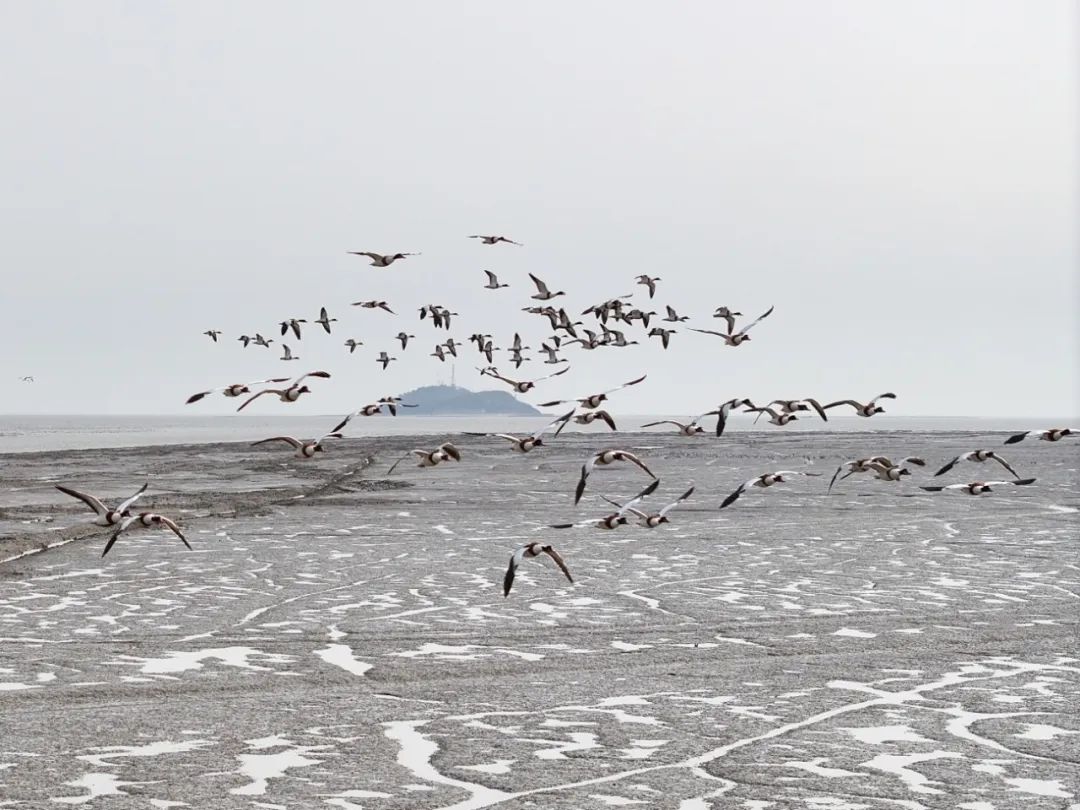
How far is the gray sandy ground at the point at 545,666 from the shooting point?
12172 mm

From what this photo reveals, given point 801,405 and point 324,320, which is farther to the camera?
point 324,320

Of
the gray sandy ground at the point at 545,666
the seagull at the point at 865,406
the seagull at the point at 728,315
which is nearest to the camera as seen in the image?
the gray sandy ground at the point at 545,666

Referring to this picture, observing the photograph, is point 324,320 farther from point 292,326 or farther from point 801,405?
point 801,405

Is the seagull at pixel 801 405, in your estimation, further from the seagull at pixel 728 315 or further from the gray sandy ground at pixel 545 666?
the seagull at pixel 728 315

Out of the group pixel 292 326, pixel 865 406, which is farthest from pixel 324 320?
pixel 865 406

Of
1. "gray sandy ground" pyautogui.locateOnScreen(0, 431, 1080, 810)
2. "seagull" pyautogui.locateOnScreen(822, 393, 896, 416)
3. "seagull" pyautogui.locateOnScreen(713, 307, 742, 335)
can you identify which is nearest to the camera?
"gray sandy ground" pyautogui.locateOnScreen(0, 431, 1080, 810)

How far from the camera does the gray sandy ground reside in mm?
12172

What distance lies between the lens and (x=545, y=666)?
1695cm

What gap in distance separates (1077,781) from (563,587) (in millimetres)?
11908

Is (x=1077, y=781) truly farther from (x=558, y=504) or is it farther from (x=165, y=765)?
(x=558, y=504)

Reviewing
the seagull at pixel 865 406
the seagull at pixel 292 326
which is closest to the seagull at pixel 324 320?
the seagull at pixel 292 326

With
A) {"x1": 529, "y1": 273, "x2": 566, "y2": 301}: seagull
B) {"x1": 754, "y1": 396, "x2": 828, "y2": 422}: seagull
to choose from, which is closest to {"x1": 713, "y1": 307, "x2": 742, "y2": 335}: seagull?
{"x1": 529, "y1": 273, "x2": 566, "y2": 301}: seagull

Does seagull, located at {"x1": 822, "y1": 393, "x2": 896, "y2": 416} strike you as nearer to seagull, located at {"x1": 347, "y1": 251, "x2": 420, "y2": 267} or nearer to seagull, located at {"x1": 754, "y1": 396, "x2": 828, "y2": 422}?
seagull, located at {"x1": 754, "y1": 396, "x2": 828, "y2": 422}

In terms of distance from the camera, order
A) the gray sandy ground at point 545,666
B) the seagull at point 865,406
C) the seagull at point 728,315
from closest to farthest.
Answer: the gray sandy ground at point 545,666, the seagull at point 865,406, the seagull at point 728,315
